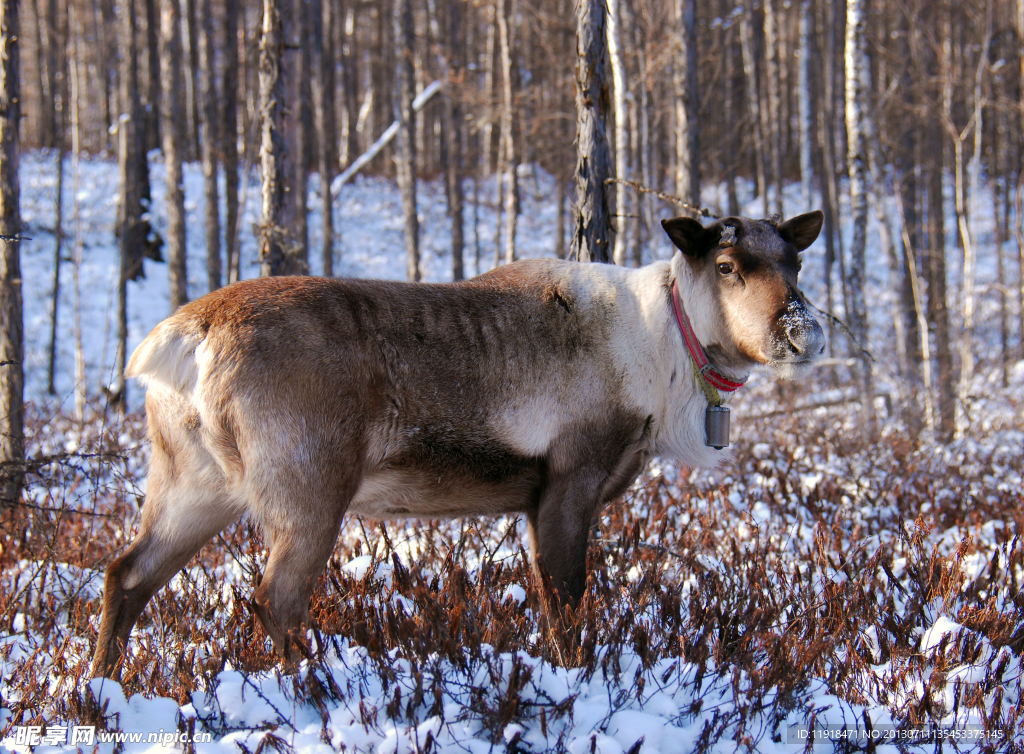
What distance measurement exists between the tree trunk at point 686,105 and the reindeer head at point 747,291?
7695mm

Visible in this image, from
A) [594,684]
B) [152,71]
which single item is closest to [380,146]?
[152,71]

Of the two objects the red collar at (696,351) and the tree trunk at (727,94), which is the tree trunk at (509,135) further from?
the tree trunk at (727,94)

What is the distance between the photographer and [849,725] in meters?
2.71

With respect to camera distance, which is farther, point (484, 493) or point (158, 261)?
point (158, 261)

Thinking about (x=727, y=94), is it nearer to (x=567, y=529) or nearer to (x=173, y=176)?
(x=173, y=176)

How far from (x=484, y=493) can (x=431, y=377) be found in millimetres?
585

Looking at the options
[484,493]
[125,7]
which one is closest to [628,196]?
[484,493]

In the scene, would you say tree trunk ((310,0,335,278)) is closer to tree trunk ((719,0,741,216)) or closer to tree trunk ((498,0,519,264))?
tree trunk ((498,0,519,264))

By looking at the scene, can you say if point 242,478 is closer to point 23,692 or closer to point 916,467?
point 23,692

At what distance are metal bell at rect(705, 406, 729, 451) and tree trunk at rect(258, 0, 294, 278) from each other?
177 inches

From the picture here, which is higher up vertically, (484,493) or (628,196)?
(628,196)

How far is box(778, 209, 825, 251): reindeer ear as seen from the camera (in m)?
3.64

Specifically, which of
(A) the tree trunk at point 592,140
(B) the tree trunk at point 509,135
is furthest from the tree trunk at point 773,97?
(A) the tree trunk at point 592,140

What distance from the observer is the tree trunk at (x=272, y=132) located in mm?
6844
